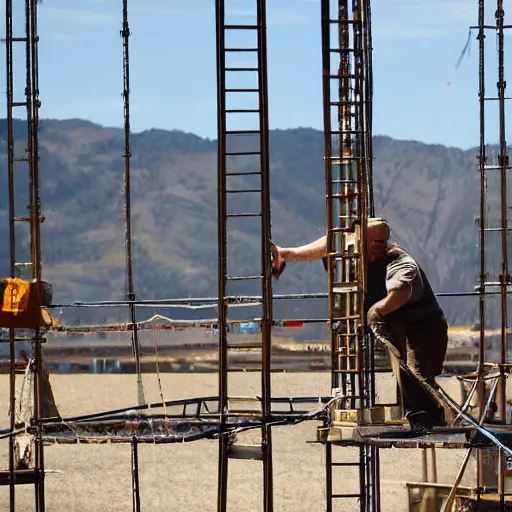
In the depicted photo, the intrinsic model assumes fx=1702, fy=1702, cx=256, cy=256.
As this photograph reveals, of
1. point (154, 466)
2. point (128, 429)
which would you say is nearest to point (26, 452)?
point (128, 429)

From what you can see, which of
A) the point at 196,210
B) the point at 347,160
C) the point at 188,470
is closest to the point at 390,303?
the point at 347,160

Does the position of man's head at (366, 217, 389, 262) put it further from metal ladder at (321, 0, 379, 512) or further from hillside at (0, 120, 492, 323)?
hillside at (0, 120, 492, 323)

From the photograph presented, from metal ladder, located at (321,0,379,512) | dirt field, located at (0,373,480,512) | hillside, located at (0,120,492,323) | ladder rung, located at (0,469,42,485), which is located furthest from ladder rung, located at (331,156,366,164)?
hillside, located at (0,120,492,323)

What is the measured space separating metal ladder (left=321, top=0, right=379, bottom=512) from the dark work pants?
0.25 metres

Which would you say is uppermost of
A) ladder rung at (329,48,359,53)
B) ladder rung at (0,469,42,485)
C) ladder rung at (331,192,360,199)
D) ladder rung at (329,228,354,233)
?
ladder rung at (329,48,359,53)

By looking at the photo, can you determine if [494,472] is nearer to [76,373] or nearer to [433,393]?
[433,393]

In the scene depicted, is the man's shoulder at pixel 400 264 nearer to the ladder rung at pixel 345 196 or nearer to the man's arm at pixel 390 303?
the man's arm at pixel 390 303

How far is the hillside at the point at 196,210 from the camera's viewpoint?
2283 inches

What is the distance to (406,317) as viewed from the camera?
1350 centimetres

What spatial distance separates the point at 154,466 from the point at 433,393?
25920 mm

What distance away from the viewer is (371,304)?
44.7 feet

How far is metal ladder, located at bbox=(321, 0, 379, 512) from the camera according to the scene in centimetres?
1354

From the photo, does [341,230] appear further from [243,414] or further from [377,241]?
[243,414]

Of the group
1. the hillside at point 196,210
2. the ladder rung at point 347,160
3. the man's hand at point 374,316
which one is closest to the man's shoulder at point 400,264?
the man's hand at point 374,316
